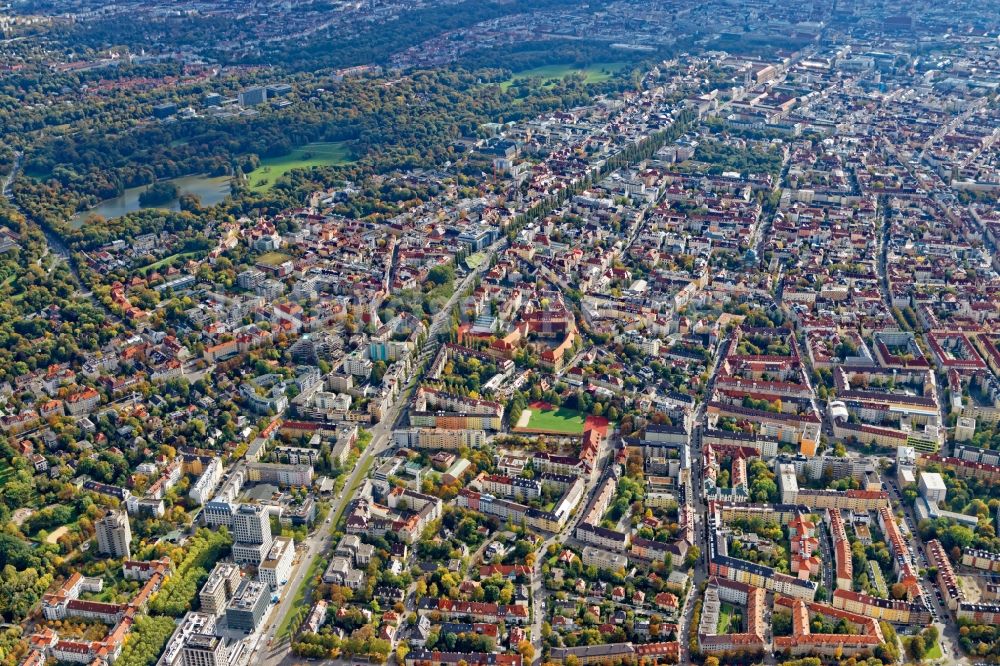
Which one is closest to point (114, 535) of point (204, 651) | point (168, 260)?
point (204, 651)

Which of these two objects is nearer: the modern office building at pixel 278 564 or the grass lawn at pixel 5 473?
the modern office building at pixel 278 564

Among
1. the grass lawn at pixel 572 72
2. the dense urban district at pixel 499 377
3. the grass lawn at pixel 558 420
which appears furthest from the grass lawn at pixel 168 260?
the grass lawn at pixel 572 72

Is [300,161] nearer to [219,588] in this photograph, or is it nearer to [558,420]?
[558,420]

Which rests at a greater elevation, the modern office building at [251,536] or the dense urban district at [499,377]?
the modern office building at [251,536]

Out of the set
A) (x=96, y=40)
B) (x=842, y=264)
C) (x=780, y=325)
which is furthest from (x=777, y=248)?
(x=96, y=40)

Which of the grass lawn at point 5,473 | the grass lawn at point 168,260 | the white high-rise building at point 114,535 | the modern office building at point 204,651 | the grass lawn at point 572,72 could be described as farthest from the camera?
the grass lawn at point 572,72

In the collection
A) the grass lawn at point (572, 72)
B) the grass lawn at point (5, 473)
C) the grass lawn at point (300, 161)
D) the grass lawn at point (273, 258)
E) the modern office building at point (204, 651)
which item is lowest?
the grass lawn at point (572, 72)

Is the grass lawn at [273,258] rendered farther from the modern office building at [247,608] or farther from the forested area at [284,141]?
the modern office building at [247,608]
